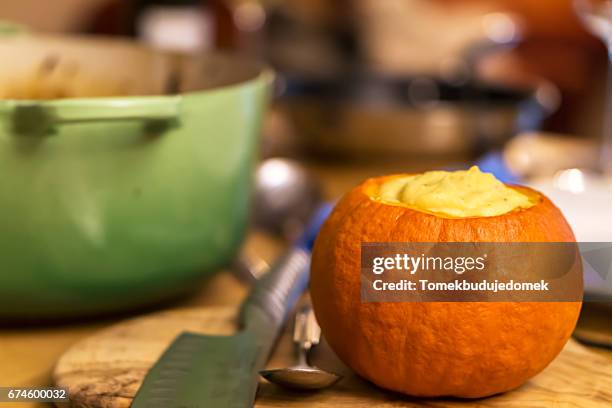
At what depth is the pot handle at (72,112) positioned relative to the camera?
543 mm

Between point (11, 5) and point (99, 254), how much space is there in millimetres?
795

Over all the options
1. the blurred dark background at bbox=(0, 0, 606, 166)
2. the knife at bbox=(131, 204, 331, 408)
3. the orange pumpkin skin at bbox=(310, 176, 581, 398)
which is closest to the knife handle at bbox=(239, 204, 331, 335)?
the knife at bbox=(131, 204, 331, 408)

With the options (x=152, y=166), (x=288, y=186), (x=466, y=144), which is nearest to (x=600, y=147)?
(x=466, y=144)

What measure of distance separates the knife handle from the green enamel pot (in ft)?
0.16

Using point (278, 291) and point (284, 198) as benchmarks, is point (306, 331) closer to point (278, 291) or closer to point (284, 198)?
point (278, 291)

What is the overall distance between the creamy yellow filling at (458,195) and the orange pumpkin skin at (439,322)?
0.5 inches

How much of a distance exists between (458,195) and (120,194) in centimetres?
25

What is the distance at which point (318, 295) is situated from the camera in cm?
49

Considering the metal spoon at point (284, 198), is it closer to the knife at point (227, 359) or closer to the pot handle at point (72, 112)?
the knife at point (227, 359)

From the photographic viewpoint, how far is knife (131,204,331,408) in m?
0.48

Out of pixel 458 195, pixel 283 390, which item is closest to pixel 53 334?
pixel 283 390

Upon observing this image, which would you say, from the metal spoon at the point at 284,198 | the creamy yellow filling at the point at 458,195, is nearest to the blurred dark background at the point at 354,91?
the metal spoon at the point at 284,198

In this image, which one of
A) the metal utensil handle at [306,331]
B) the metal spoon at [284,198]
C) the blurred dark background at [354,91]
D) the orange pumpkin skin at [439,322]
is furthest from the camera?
the blurred dark background at [354,91]

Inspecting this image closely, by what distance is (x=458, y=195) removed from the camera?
470 mm
